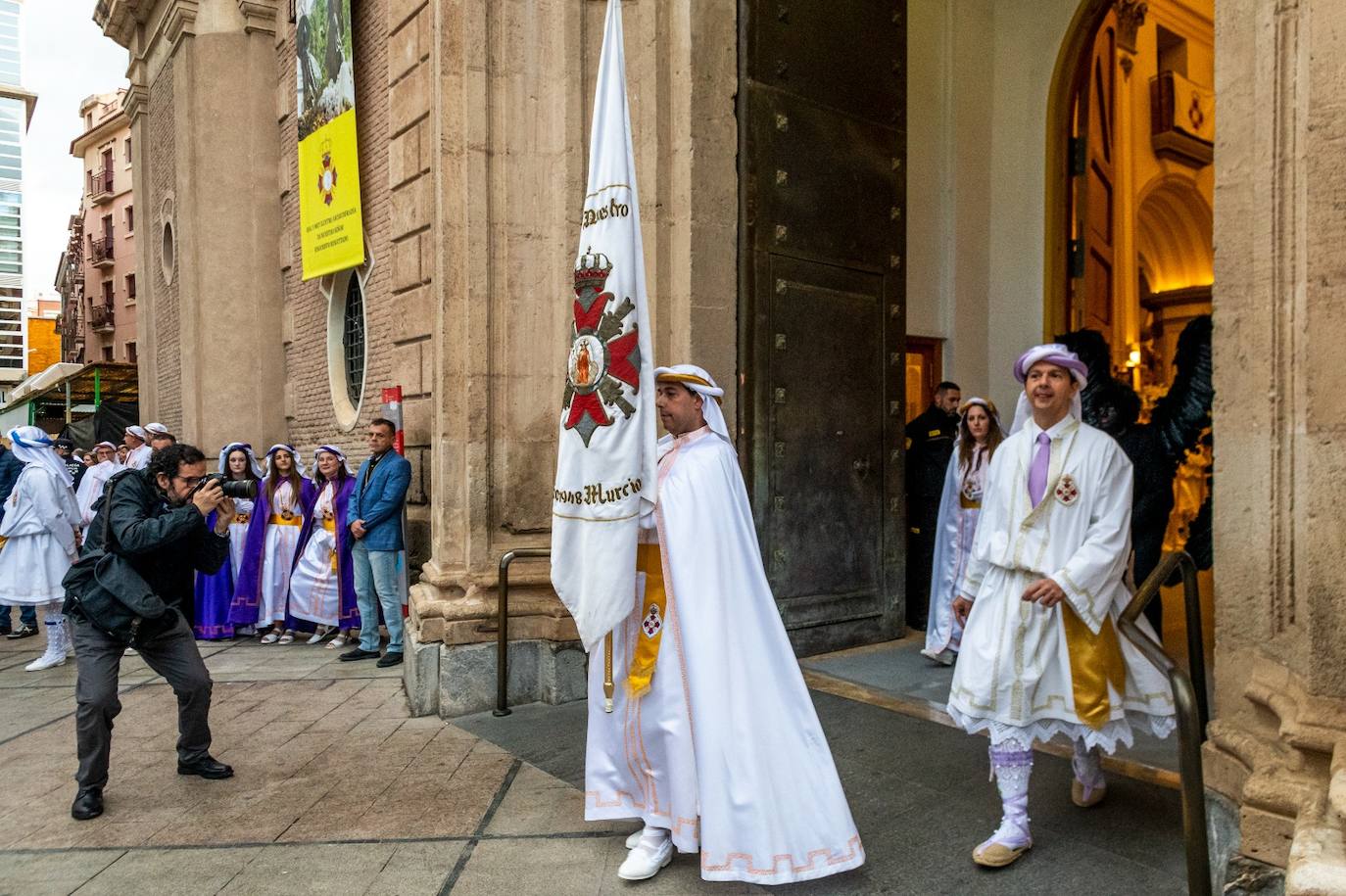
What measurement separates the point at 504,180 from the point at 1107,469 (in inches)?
165

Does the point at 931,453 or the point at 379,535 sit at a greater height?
the point at 931,453

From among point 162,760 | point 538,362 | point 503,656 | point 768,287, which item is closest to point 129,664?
point 162,760

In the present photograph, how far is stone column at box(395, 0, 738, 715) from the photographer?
6.20m

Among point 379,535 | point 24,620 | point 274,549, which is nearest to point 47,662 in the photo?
point 274,549

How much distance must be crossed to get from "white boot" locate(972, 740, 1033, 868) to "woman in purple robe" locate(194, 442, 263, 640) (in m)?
7.45

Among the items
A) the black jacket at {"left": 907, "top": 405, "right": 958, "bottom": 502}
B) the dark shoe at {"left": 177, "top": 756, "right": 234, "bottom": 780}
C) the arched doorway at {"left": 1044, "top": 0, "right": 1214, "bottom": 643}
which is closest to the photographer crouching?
the dark shoe at {"left": 177, "top": 756, "right": 234, "bottom": 780}

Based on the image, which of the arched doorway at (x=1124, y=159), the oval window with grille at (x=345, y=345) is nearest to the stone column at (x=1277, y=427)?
the arched doorway at (x=1124, y=159)

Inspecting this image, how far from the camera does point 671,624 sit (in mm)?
3510

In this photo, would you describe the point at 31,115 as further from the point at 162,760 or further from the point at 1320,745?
the point at 1320,745

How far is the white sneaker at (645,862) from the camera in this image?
139 inches

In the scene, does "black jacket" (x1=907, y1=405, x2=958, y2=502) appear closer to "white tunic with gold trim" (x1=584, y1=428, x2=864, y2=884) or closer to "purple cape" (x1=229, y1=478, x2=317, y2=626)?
"white tunic with gold trim" (x1=584, y1=428, x2=864, y2=884)

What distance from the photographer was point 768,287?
21.6 ft

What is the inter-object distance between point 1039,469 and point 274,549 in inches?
287

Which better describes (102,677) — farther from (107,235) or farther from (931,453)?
(107,235)
